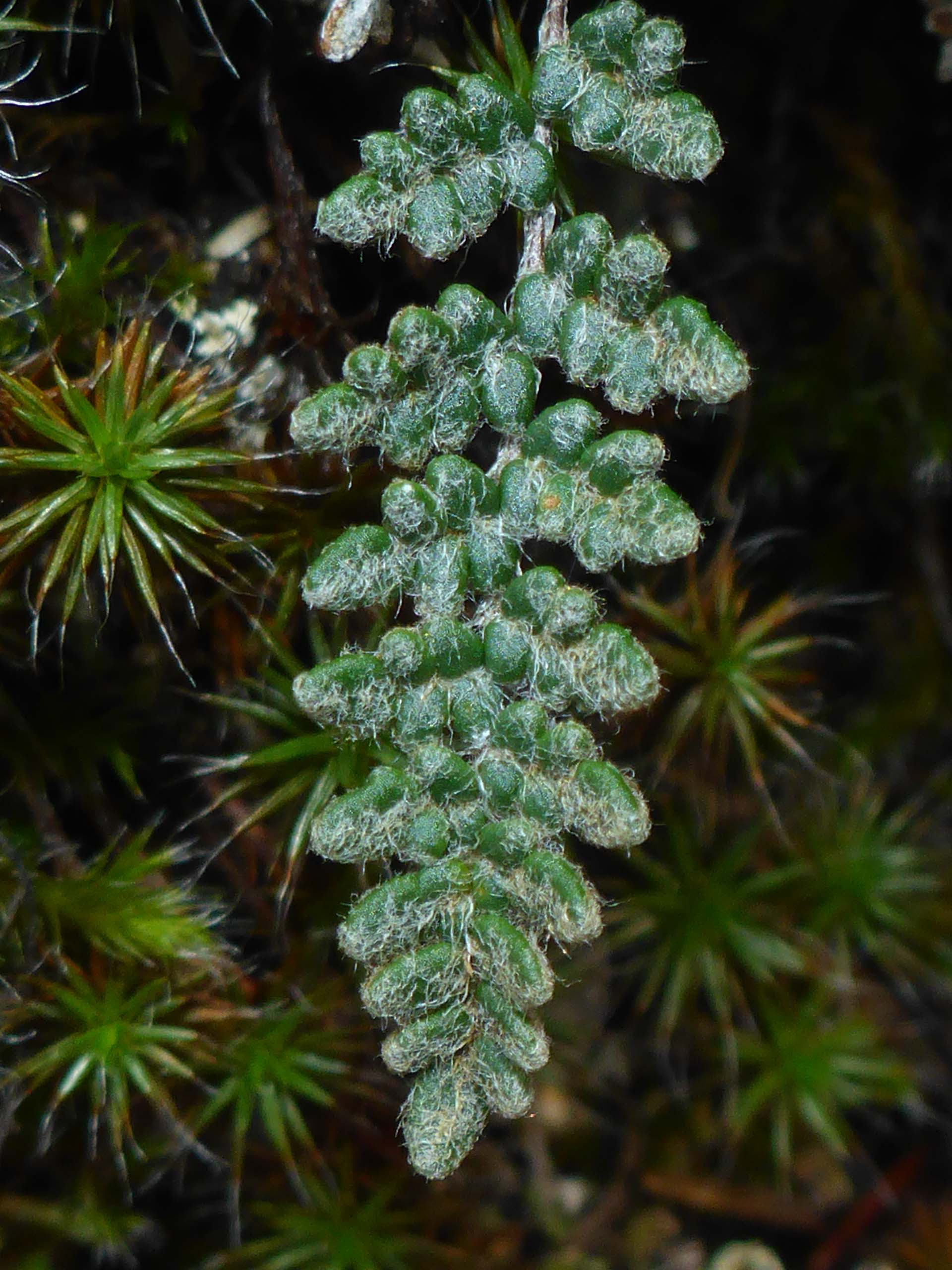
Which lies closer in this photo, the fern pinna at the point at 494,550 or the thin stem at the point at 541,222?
the fern pinna at the point at 494,550

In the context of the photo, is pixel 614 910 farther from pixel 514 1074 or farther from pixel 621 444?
pixel 621 444

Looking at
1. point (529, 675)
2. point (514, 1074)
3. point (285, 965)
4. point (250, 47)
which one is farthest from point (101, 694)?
point (250, 47)

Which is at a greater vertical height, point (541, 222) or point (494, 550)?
point (541, 222)

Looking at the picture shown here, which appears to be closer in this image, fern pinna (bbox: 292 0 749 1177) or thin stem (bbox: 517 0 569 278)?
fern pinna (bbox: 292 0 749 1177)
